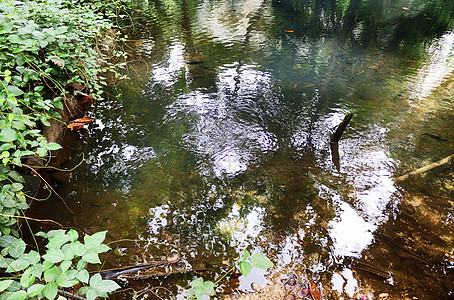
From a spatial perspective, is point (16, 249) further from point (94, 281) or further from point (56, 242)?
point (94, 281)

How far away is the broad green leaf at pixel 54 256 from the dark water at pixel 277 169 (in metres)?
0.78

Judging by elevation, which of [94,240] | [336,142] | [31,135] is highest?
[31,135]

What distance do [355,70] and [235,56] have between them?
2.48 m

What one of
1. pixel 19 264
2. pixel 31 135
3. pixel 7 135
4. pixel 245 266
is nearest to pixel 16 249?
pixel 19 264

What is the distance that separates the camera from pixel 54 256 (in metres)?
1.24

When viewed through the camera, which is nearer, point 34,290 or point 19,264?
point 34,290

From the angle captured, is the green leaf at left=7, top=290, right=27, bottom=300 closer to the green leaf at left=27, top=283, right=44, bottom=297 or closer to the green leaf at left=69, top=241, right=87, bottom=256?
the green leaf at left=27, top=283, right=44, bottom=297

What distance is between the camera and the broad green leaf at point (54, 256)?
48.1 inches

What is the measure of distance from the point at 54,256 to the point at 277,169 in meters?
2.21

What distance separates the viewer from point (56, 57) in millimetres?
2506

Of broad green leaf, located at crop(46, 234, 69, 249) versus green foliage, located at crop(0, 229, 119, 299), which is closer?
green foliage, located at crop(0, 229, 119, 299)

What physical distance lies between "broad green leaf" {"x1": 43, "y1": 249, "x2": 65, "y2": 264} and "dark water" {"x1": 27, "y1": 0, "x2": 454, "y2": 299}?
0.78m

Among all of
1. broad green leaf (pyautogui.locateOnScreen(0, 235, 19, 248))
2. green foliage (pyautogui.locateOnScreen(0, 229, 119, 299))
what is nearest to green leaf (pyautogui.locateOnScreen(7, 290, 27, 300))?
green foliage (pyautogui.locateOnScreen(0, 229, 119, 299))

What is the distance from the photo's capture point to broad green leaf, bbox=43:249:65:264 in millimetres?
1223
